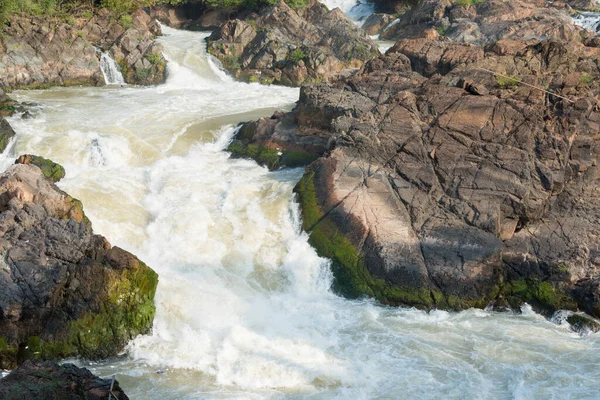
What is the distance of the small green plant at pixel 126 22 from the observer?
109 feet

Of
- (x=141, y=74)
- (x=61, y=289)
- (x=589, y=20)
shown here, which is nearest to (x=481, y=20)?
(x=589, y=20)

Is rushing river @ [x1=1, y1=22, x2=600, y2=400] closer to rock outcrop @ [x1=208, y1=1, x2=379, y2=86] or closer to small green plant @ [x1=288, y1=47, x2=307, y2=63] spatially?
rock outcrop @ [x1=208, y1=1, x2=379, y2=86]

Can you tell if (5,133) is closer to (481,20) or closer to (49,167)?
(49,167)

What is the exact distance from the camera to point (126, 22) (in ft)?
110

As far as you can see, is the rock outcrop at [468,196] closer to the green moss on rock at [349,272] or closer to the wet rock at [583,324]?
the green moss on rock at [349,272]

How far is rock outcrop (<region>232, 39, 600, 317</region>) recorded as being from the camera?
1503cm

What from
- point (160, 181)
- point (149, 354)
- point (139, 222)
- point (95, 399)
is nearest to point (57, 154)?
point (160, 181)

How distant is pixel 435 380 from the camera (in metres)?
11.9

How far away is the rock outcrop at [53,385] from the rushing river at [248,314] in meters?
2.17

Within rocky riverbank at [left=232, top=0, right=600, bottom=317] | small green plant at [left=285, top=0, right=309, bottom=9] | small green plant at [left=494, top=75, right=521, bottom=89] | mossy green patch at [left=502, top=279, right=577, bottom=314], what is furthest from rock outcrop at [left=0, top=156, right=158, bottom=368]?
small green plant at [left=285, top=0, right=309, bottom=9]

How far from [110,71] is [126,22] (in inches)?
163

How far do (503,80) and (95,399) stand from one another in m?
14.2

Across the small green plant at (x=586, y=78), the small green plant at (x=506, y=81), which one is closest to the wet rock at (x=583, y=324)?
the small green plant at (x=506, y=81)

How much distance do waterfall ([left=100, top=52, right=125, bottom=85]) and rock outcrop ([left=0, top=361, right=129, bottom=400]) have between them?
23.2 meters
